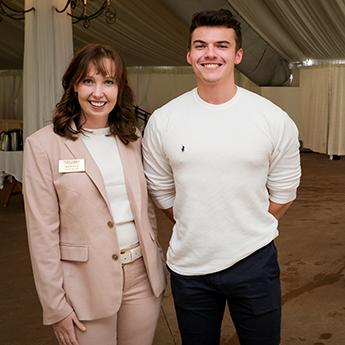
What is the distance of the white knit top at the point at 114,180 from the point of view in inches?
53.8

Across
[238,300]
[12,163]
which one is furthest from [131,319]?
[12,163]

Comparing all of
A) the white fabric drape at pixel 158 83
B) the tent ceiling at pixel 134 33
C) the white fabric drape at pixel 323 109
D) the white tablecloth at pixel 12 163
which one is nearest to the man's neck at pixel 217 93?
the white tablecloth at pixel 12 163

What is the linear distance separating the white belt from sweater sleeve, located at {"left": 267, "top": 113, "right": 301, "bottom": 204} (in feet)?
1.36

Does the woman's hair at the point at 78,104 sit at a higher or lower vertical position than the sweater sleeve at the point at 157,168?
higher

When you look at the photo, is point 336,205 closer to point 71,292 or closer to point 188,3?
point 188,3

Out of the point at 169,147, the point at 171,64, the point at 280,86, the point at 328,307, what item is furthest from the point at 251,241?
the point at 171,64

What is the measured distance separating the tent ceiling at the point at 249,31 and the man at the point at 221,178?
13.8ft

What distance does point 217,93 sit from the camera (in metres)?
1.36

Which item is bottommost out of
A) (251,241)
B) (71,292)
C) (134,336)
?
(134,336)

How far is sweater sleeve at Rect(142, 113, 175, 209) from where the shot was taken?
4.64 feet

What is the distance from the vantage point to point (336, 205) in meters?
5.38

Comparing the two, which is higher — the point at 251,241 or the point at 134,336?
the point at 251,241

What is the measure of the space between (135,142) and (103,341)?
0.54 meters

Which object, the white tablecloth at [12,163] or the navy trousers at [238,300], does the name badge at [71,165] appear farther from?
the white tablecloth at [12,163]
